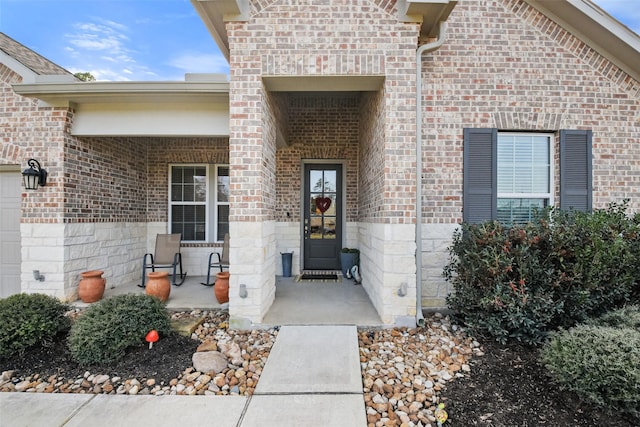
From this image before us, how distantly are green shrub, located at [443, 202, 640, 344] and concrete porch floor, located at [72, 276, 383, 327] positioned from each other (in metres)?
1.34

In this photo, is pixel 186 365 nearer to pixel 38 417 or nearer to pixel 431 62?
pixel 38 417

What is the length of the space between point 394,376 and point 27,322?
3722 mm

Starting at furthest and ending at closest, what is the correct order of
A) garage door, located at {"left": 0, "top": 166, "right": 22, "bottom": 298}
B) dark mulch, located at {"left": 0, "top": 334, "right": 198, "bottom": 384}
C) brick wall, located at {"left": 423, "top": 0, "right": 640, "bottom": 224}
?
garage door, located at {"left": 0, "top": 166, "right": 22, "bottom": 298} < brick wall, located at {"left": 423, "top": 0, "right": 640, "bottom": 224} < dark mulch, located at {"left": 0, "top": 334, "right": 198, "bottom": 384}

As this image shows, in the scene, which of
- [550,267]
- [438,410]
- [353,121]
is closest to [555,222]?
[550,267]

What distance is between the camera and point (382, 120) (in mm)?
3877

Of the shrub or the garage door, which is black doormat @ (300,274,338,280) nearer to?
the shrub

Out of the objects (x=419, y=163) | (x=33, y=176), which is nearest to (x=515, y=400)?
(x=419, y=163)

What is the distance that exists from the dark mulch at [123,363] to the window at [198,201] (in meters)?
3.51

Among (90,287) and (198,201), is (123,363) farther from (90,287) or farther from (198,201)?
(198,201)

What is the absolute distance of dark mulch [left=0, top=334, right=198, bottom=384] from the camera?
2.79 m

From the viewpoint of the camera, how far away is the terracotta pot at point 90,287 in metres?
4.59

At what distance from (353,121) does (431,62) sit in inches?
83.8

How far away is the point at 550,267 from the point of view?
329cm

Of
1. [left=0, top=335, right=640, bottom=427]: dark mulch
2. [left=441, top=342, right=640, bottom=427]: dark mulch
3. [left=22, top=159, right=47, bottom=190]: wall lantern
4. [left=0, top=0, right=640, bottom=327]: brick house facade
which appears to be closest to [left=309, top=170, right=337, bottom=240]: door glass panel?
[left=0, top=0, right=640, bottom=327]: brick house facade
